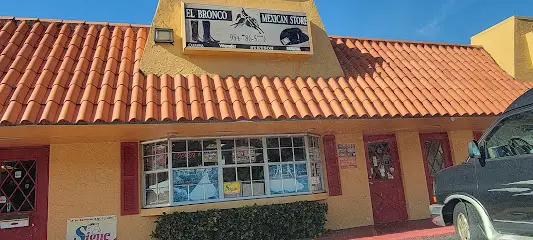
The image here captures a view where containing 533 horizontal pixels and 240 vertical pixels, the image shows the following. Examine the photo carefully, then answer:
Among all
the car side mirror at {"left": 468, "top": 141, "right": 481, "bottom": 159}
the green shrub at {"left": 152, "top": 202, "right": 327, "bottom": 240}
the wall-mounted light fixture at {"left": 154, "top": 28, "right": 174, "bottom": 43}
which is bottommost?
→ the green shrub at {"left": 152, "top": 202, "right": 327, "bottom": 240}

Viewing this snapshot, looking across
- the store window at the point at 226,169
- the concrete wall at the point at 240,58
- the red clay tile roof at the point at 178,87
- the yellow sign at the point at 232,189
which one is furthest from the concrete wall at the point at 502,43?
the yellow sign at the point at 232,189

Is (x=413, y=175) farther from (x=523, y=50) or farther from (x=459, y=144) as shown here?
(x=523, y=50)

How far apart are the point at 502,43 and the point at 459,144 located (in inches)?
150

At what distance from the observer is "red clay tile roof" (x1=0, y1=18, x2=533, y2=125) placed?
22.4 feet

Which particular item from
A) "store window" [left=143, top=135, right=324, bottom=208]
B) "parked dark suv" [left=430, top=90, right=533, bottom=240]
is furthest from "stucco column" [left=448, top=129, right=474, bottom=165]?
"parked dark suv" [left=430, top=90, right=533, bottom=240]

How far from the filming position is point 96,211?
8000mm

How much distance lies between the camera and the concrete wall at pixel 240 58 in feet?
27.5

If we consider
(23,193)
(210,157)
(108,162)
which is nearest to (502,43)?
(210,157)

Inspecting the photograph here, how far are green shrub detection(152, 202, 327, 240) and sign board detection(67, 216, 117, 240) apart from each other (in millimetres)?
934

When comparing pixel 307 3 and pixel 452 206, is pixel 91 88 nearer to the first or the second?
pixel 307 3

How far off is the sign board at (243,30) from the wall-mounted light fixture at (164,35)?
0.35 meters

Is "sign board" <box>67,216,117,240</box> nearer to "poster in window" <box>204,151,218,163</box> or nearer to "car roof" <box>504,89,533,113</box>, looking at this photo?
"poster in window" <box>204,151,218,163</box>

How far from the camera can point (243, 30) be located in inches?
350

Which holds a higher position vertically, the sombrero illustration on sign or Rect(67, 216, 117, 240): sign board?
the sombrero illustration on sign
